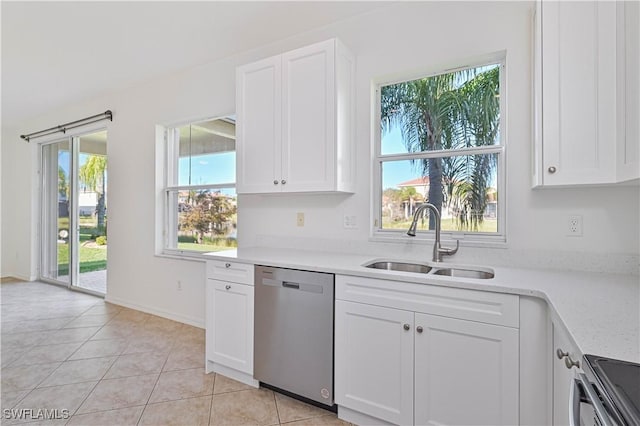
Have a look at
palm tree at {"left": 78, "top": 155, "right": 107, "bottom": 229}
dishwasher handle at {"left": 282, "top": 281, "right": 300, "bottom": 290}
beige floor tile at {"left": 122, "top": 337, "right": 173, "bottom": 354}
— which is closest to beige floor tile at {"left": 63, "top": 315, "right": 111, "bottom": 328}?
beige floor tile at {"left": 122, "top": 337, "right": 173, "bottom": 354}

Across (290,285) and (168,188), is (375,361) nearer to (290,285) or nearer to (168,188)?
(290,285)

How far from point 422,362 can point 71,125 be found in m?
5.20

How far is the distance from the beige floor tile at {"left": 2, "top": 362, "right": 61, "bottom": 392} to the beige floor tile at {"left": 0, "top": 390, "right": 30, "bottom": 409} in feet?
0.16

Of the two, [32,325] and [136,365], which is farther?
[32,325]

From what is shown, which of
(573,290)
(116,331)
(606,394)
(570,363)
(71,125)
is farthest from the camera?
(71,125)

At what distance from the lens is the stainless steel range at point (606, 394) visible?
1.92 ft

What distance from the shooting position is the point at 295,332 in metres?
1.91

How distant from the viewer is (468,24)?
2025mm

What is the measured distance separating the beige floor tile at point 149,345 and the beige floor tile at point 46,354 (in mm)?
449

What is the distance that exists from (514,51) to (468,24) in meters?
0.35

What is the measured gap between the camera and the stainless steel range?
59 cm

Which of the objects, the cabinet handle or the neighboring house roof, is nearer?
the cabinet handle

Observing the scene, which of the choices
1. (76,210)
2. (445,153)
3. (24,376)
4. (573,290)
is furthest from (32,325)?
(573,290)

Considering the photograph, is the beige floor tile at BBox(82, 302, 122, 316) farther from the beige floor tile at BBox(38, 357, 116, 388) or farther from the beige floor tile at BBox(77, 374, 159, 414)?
the beige floor tile at BBox(77, 374, 159, 414)
